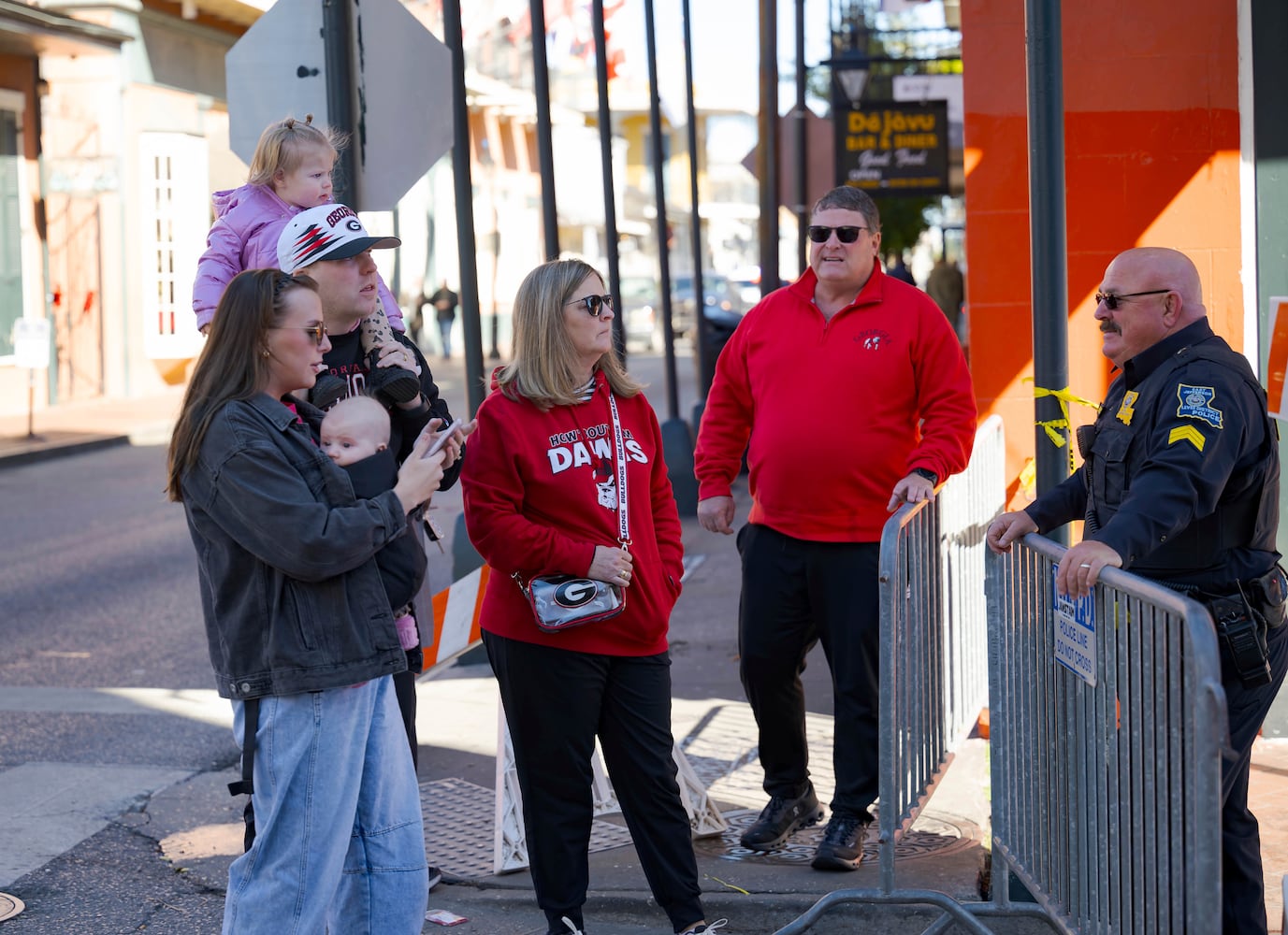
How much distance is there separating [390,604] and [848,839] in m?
2.10

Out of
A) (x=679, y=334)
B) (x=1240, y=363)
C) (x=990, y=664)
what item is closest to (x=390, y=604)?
(x=990, y=664)

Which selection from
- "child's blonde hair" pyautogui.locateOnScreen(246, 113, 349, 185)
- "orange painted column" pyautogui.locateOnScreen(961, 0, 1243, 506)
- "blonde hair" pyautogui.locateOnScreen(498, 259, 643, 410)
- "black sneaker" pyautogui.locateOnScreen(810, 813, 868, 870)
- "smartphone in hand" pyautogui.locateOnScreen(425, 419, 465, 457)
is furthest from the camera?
"orange painted column" pyautogui.locateOnScreen(961, 0, 1243, 506)

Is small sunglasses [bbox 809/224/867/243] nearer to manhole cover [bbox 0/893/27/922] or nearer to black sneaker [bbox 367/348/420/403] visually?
black sneaker [bbox 367/348/420/403]

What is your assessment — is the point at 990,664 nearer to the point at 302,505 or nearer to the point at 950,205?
→ the point at 302,505

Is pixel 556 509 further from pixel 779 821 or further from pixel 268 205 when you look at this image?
pixel 779 821

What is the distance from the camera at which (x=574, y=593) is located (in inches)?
164

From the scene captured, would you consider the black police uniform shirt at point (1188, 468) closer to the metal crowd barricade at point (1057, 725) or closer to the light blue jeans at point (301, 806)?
the metal crowd barricade at point (1057, 725)

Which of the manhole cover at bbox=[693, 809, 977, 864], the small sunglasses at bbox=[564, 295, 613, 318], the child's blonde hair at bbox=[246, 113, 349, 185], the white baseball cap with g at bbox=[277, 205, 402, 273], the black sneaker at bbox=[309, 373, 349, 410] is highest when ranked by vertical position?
the child's blonde hair at bbox=[246, 113, 349, 185]

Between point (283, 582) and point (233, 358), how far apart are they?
0.49 metres

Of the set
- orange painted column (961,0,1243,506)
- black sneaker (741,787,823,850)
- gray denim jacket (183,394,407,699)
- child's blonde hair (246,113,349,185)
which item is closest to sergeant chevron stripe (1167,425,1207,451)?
gray denim jacket (183,394,407,699)

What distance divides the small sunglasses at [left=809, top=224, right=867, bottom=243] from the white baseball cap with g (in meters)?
1.74

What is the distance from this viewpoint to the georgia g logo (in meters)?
4.17

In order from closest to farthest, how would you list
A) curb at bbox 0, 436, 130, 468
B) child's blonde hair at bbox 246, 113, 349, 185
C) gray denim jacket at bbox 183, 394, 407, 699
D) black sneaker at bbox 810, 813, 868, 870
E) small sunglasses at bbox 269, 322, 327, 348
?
gray denim jacket at bbox 183, 394, 407, 699 → small sunglasses at bbox 269, 322, 327, 348 → child's blonde hair at bbox 246, 113, 349, 185 → black sneaker at bbox 810, 813, 868, 870 → curb at bbox 0, 436, 130, 468

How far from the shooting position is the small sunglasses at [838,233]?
518 cm
